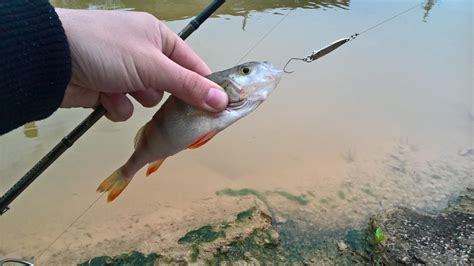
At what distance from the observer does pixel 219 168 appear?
3.81 metres

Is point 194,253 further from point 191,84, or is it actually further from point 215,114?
point 191,84

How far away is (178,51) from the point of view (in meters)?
1.89

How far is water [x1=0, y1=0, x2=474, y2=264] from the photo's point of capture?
10.4ft

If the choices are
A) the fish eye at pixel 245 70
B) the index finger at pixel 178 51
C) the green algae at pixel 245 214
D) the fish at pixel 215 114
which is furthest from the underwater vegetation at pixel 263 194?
the fish eye at pixel 245 70

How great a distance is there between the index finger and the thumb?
0.74 feet

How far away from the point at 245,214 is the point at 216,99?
1655mm

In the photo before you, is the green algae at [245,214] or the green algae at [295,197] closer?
the green algae at [245,214]

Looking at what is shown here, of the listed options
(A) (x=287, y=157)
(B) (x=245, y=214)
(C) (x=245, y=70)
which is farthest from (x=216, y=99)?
(A) (x=287, y=157)

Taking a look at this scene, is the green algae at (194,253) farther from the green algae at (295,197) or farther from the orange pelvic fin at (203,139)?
the orange pelvic fin at (203,139)

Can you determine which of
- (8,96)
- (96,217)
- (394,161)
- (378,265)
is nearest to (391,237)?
(378,265)

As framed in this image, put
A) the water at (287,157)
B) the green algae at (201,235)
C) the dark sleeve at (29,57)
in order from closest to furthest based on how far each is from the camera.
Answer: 1. the dark sleeve at (29,57)
2. the green algae at (201,235)
3. the water at (287,157)

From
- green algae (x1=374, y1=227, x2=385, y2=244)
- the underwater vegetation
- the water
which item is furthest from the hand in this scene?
the underwater vegetation

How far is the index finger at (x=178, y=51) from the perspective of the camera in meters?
1.78

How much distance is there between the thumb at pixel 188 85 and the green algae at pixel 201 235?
1386mm
